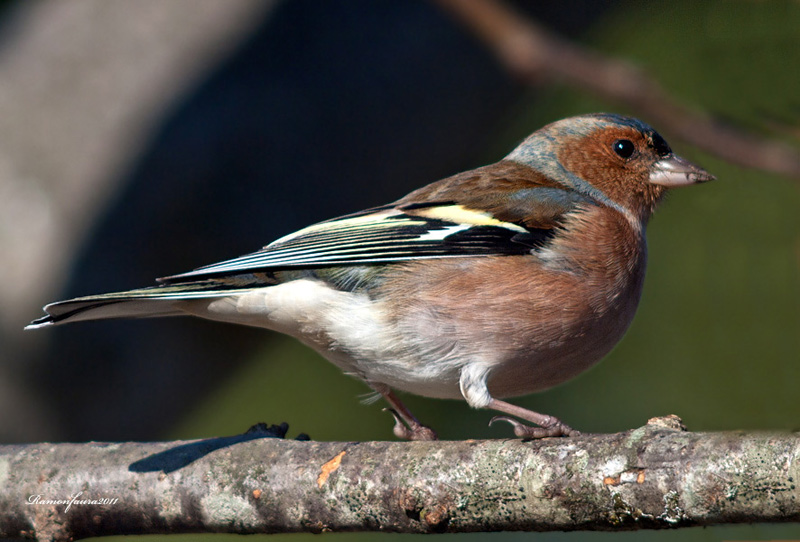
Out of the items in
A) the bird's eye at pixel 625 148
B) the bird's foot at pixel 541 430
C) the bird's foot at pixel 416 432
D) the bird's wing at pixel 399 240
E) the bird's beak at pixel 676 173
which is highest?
the bird's eye at pixel 625 148

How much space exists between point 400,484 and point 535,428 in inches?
24.0

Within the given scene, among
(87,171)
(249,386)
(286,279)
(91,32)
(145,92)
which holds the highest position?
(91,32)

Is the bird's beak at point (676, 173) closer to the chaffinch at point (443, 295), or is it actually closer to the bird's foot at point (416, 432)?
the chaffinch at point (443, 295)

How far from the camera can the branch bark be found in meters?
1.93

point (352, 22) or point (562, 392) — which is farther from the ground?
point (352, 22)

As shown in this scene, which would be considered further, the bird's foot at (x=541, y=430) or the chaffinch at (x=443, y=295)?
the chaffinch at (x=443, y=295)

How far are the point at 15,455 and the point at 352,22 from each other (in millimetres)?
3073

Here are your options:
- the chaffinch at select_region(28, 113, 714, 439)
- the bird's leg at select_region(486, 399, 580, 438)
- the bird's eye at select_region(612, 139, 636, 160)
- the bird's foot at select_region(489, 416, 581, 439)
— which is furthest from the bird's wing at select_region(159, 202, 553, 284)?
the bird's eye at select_region(612, 139, 636, 160)

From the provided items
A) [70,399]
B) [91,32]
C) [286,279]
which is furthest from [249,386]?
[286,279]

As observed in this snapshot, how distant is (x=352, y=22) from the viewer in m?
4.79

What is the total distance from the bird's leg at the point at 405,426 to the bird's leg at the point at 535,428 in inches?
13.8

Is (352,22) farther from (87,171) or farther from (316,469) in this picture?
(316,469)

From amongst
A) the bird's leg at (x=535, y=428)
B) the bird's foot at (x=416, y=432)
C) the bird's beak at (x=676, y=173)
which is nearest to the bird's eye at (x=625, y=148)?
Answer: the bird's beak at (x=676, y=173)

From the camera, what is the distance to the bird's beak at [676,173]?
372cm
